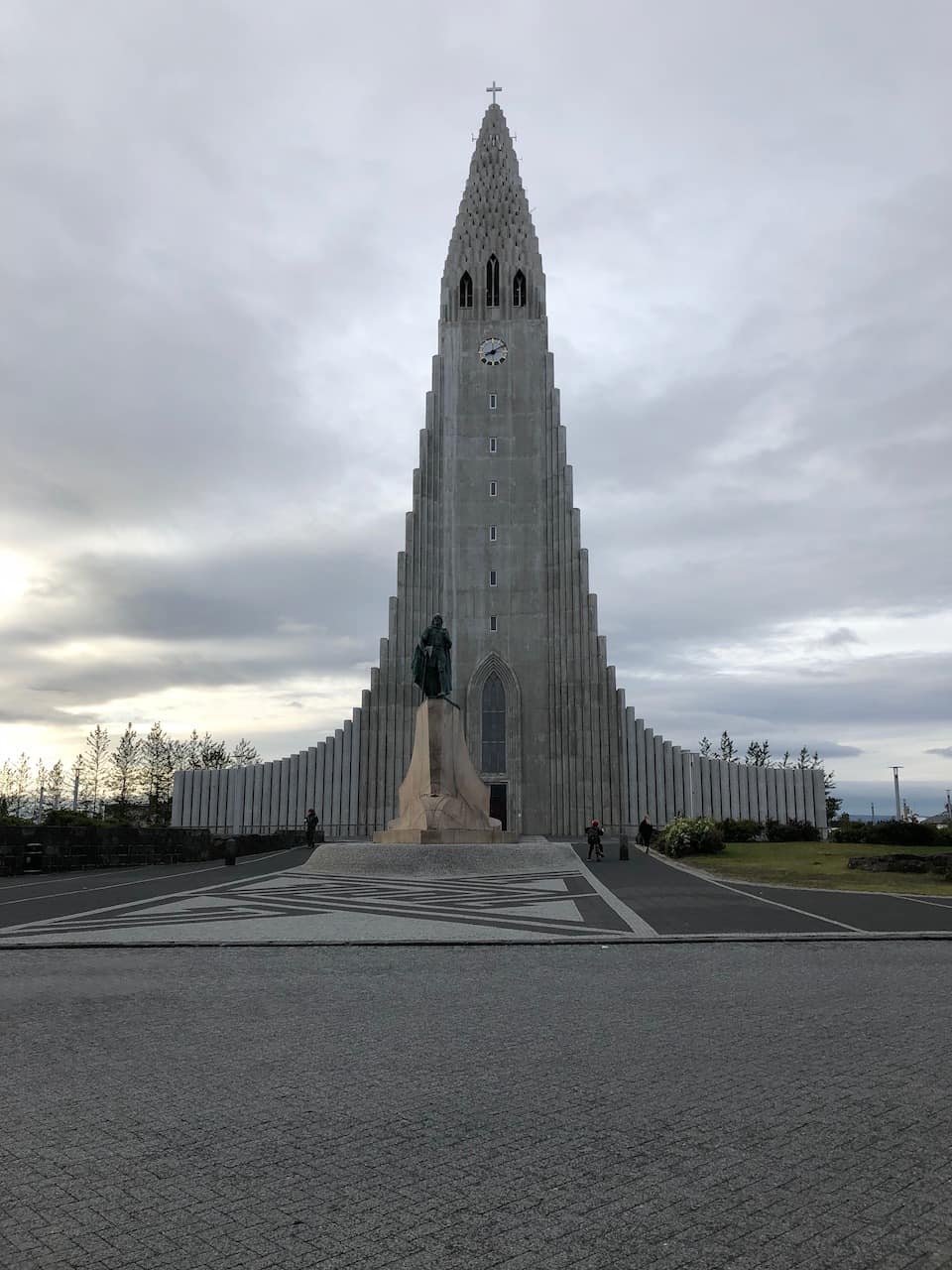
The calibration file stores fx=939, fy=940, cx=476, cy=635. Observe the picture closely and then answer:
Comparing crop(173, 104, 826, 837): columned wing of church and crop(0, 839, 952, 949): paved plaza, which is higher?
crop(173, 104, 826, 837): columned wing of church

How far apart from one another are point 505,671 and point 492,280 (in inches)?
866

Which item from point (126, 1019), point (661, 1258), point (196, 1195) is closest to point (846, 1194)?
point (661, 1258)

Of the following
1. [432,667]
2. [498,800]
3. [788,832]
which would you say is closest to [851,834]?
[788,832]

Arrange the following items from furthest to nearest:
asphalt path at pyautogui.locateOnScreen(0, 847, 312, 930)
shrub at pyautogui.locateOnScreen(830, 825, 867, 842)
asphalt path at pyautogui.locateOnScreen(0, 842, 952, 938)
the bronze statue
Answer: shrub at pyautogui.locateOnScreen(830, 825, 867, 842) → the bronze statue → asphalt path at pyautogui.locateOnScreen(0, 847, 312, 930) → asphalt path at pyautogui.locateOnScreen(0, 842, 952, 938)

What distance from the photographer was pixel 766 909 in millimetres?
13250

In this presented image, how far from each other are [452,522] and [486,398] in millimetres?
7121

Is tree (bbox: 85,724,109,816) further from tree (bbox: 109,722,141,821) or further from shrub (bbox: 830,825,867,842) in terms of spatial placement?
shrub (bbox: 830,825,867,842)

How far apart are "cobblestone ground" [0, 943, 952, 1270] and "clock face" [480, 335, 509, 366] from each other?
152ft

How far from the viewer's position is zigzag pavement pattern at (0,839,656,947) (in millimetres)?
10352

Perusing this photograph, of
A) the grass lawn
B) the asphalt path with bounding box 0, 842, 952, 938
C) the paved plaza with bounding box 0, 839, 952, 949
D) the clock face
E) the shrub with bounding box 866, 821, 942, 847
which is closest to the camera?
the paved plaza with bounding box 0, 839, 952, 949

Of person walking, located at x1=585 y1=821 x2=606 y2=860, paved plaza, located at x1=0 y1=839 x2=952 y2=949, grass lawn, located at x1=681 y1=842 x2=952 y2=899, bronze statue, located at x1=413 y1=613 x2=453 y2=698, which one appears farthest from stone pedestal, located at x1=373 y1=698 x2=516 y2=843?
grass lawn, located at x1=681 y1=842 x2=952 y2=899

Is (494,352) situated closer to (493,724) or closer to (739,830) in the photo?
(493,724)

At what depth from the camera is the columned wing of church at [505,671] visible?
45906 millimetres

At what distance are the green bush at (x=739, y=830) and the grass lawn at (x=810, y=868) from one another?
2.93m
